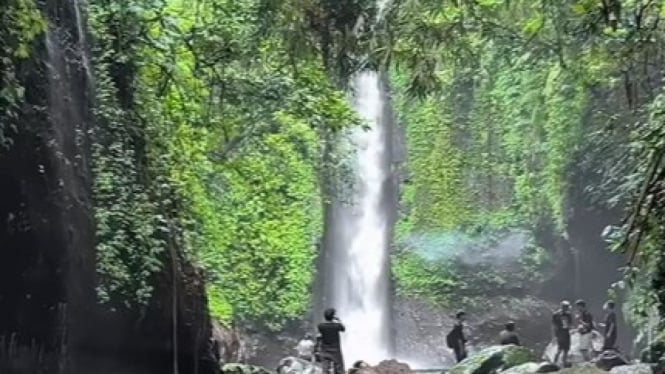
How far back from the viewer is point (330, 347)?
12.2 metres

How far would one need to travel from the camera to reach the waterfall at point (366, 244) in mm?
22531

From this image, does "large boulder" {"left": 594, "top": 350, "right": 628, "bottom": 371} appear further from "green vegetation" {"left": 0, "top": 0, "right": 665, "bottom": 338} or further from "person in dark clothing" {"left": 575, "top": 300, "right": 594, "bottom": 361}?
"green vegetation" {"left": 0, "top": 0, "right": 665, "bottom": 338}

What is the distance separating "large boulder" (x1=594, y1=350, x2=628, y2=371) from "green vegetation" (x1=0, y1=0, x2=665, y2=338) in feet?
9.26

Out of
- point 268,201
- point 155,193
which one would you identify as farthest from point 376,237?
point 155,193

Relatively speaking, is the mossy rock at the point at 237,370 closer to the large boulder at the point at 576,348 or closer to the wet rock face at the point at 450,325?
the large boulder at the point at 576,348

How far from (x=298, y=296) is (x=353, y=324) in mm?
1710

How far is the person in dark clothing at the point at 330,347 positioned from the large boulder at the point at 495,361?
1.43 metres

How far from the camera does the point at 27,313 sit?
643 cm

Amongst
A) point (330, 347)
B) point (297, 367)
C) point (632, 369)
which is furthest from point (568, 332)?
point (330, 347)

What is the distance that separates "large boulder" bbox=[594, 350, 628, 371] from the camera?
13.3 meters

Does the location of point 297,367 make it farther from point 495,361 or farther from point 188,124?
point 188,124

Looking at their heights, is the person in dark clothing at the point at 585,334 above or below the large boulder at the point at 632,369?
above

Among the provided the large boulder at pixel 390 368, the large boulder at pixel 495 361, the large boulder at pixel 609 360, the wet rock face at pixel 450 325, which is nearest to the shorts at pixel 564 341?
the large boulder at pixel 609 360

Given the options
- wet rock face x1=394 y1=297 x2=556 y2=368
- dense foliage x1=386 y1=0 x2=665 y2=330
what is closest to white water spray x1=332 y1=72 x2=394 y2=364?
wet rock face x1=394 y1=297 x2=556 y2=368
